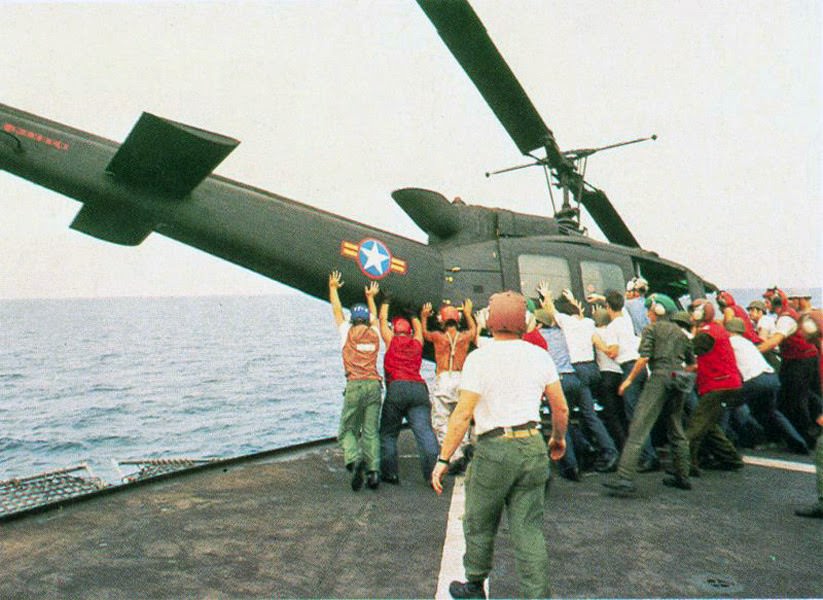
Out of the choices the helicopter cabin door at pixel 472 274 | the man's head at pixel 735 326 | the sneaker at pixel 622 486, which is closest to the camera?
the sneaker at pixel 622 486

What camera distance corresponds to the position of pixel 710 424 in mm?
7043

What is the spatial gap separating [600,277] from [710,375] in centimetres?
290

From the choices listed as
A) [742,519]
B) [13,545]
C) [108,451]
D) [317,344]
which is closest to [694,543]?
[742,519]

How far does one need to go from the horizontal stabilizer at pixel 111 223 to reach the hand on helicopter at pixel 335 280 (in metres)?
2.33

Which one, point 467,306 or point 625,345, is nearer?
point 625,345

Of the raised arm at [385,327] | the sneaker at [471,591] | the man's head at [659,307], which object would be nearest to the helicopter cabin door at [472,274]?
the raised arm at [385,327]

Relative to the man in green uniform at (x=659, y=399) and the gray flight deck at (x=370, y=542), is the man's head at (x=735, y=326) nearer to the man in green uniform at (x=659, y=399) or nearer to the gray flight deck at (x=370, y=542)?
the man in green uniform at (x=659, y=399)

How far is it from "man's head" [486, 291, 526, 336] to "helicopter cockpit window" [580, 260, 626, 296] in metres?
5.84

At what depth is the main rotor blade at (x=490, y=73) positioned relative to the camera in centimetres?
703

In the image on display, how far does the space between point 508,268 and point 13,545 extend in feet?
21.4

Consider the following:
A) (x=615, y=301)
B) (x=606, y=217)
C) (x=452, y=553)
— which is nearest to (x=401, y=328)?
(x=615, y=301)

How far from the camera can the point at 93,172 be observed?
24.6 feet

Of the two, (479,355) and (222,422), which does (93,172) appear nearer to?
(479,355)

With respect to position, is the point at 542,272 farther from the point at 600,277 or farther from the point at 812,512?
the point at 812,512
